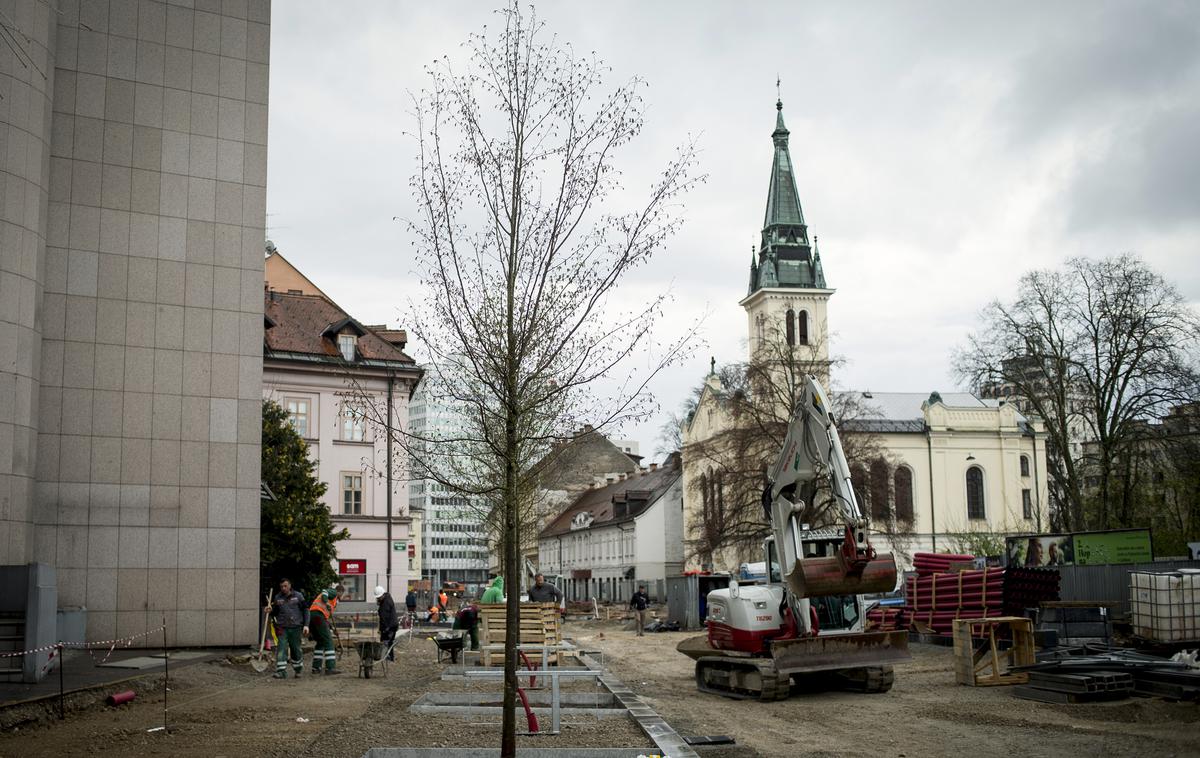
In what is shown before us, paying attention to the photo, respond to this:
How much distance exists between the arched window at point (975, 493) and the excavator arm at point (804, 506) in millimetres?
61573

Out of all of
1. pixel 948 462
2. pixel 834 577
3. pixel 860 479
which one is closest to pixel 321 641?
pixel 834 577

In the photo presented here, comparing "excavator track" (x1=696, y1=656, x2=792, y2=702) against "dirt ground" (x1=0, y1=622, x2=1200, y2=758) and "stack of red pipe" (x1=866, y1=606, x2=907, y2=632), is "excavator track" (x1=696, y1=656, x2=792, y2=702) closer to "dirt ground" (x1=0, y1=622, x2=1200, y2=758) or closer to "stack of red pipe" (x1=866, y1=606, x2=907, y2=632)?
"dirt ground" (x1=0, y1=622, x2=1200, y2=758)

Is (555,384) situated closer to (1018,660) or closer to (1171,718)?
(1171,718)

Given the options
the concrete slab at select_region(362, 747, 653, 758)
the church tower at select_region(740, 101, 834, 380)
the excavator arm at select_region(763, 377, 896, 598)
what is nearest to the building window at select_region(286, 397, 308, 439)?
the excavator arm at select_region(763, 377, 896, 598)

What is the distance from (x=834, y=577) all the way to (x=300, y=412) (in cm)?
3780

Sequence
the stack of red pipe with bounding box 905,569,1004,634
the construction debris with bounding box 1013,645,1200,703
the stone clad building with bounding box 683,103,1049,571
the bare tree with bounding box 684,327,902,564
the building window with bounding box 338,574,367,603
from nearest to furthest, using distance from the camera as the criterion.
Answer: the construction debris with bounding box 1013,645,1200,703 < the stack of red pipe with bounding box 905,569,1004,634 < the bare tree with bounding box 684,327,902,564 < the building window with bounding box 338,574,367,603 < the stone clad building with bounding box 683,103,1049,571

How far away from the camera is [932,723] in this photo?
1512cm

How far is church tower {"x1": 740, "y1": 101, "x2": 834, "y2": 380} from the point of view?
90625mm

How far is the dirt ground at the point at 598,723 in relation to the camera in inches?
474

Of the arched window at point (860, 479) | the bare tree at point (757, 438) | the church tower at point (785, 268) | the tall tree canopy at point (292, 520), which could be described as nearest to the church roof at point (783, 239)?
the church tower at point (785, 268)

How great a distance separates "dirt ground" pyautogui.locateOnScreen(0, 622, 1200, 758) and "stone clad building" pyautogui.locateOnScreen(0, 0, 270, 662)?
10.8 feet

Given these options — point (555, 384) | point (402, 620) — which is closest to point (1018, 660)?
point (555, 384)

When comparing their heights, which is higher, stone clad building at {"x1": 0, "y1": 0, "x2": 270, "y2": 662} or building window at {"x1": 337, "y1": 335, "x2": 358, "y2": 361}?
building window at {"x1": 337, "y1": 335, "x2": 358, "y2": 361}

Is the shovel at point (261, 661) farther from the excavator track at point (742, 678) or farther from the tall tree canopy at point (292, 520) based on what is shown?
the tall tree canopy at point (292, 520)
